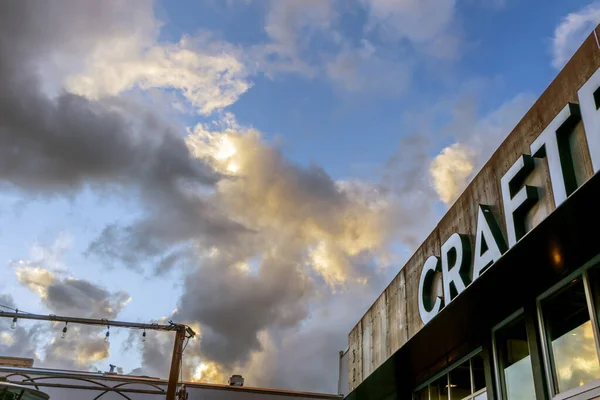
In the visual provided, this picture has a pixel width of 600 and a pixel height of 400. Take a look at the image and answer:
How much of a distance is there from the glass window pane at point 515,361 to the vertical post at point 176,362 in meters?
18.3

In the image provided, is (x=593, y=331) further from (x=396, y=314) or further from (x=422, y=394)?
(x=422, y=394)

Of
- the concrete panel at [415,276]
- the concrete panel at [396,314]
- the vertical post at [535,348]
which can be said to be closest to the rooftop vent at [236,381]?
the concrete panel at [396,314]

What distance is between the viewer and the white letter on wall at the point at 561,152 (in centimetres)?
742

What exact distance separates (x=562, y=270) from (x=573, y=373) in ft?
5.25

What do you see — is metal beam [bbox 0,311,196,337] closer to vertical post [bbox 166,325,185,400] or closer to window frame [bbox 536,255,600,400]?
vertical post [bbox 166,325,185,400]

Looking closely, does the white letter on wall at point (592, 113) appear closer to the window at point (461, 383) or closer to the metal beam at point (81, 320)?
the window at point (461, 383)

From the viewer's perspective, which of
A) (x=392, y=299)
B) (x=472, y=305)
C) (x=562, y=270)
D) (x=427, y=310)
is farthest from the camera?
(x=392, y=299)

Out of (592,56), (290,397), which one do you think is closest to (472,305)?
(592,56)

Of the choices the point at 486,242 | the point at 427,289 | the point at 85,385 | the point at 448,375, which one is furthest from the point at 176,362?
the point at 486,242

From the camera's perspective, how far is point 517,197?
28.0ft

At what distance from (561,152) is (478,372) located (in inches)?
237

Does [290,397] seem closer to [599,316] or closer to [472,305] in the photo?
[472,305]

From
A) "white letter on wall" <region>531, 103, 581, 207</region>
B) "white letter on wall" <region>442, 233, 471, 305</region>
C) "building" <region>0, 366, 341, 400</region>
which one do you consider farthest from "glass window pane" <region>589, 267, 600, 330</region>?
"building" <region>0, 366, 341, 400</region>

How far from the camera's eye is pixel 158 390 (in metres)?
29.1
